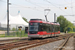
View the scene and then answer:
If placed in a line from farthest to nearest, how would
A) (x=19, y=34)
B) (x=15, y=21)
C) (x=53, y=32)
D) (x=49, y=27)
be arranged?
(x=15, y=21) < (x=19, y=34) < (x=53, y=32) < (x=49, y=27)

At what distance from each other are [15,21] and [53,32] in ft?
76.1

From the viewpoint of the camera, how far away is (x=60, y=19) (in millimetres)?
117250

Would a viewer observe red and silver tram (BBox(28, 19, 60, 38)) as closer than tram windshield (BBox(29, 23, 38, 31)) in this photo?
Yes

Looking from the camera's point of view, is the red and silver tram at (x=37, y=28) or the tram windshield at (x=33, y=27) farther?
the tram windshield at (x=33, y=27)

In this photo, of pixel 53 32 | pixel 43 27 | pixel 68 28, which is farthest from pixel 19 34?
pixel 68 28

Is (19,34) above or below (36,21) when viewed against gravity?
below

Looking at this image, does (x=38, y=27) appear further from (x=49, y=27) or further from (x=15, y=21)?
(x=15, y=21)

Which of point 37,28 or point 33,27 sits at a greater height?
point 33,27

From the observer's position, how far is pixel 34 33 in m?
27.3

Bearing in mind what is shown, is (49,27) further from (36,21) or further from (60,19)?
(60,19)

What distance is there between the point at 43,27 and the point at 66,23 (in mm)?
86486

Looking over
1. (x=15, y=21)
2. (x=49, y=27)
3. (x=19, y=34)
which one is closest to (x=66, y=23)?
(x=15, y=21)

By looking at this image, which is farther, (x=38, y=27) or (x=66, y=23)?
(x=66, y=23)

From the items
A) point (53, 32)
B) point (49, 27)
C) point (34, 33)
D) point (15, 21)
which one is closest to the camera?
point (34, 33)
